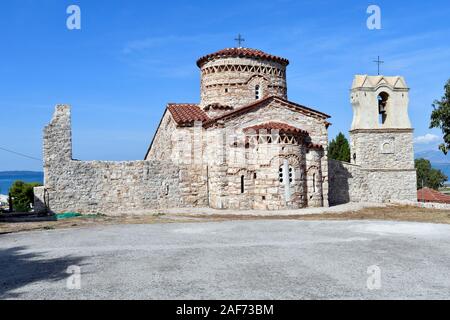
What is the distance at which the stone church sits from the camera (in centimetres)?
2000

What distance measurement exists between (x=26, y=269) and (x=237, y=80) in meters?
18.1

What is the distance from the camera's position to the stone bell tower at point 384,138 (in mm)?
25875

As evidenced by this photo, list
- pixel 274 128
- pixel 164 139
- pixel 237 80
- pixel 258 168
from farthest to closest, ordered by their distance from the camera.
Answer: pixel 164 139 → pixel 237 80 → pixel 258 168 → pixel 274 128

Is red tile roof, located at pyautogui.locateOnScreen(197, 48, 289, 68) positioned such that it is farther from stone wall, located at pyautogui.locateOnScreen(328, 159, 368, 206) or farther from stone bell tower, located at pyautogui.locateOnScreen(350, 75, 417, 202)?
stone wall, located at pyautogui.locateOnScreen(328, 159, 368, 206)

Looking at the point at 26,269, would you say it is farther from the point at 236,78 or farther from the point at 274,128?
the point at 236,78

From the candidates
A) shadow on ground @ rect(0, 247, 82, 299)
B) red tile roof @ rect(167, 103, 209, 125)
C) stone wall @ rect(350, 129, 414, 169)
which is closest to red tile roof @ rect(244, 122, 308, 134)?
red tile roof @ rect(167, 103, 209, 125)

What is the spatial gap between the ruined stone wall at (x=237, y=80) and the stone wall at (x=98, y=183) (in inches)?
222

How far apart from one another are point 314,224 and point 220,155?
7.41 metres

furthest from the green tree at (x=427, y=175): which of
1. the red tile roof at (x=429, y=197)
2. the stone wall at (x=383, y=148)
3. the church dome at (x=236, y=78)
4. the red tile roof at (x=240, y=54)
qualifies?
the church dome at (x=236, y=78)

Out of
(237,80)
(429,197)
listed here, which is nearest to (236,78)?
(237,80)

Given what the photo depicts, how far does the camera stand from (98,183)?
20516mm

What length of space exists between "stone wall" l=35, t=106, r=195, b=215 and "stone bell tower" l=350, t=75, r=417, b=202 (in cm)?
1118

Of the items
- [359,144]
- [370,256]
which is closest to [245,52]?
[359,144]
